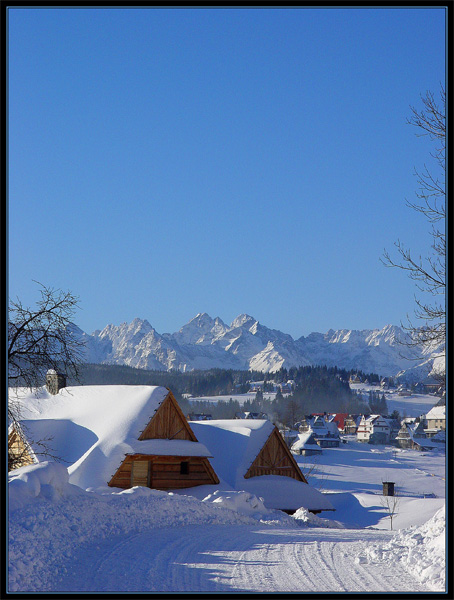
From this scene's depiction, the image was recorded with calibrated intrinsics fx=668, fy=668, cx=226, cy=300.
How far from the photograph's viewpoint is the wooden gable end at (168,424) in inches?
1190

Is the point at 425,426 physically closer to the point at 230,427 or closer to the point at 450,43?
the point at 230,427

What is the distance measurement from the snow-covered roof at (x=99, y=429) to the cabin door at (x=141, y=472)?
3.59 feet

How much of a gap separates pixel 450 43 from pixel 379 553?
7715 mm

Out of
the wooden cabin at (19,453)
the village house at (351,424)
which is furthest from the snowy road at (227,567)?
the village house at (351,424)

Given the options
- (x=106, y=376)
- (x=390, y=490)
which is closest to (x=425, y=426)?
(x=106, y=376)

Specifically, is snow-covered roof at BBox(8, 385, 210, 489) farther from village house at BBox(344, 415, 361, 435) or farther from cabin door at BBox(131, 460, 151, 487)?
village house at BBox(344, 415, 361, 435)

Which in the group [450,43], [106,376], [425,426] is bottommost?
[425,426]

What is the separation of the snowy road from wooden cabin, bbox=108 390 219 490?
50.9ft

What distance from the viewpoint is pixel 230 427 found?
38219 millimetres

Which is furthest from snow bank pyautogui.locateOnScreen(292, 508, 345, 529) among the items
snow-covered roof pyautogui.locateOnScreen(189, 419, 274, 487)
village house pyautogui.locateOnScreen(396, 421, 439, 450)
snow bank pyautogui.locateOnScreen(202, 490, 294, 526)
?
village house pyautogui.locateOnScreen(396, 421, 439, 450)

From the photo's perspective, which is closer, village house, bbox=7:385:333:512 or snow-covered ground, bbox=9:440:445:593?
snow-covered ground, bbox=9:440:445:593

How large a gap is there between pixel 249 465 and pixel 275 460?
2554 mm

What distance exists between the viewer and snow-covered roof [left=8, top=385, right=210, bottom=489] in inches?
1115

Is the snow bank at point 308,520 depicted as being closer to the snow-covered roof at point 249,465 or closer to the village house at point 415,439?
the snow-covered roof at point 249,465
